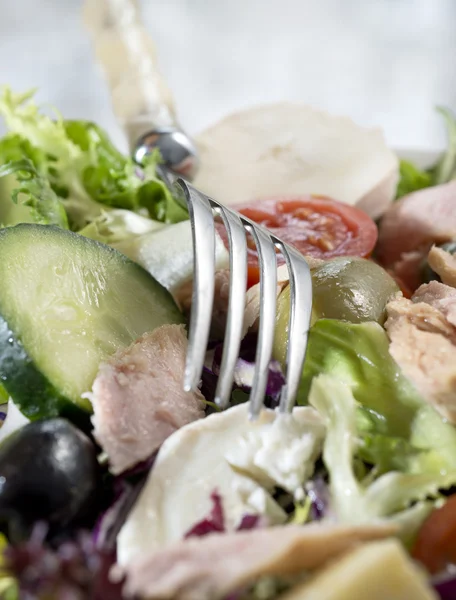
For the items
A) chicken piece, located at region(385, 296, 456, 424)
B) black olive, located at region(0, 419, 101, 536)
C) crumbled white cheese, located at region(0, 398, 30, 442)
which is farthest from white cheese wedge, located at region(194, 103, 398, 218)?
black olive, located at region(0, 419, 101, 536)

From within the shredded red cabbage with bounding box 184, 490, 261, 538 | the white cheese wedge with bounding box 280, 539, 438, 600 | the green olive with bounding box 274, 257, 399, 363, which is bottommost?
the shredded red cabbage with bounding box 184, 490, 261, 538

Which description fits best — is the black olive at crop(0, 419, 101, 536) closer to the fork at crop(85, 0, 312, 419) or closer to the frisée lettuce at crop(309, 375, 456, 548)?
the fork at crop(85, 0, 312, 419)

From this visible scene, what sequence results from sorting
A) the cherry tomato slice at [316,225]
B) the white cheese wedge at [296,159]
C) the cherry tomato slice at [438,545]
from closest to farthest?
the cherry tomato slice at [438,545] → the cherry tomato slice at [316,225] → the white cheese wedge at [296,159]

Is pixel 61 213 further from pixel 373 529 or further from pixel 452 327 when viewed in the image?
pixel 373 529

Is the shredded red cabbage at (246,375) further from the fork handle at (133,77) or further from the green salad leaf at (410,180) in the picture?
the green salad leaf at (410,180)

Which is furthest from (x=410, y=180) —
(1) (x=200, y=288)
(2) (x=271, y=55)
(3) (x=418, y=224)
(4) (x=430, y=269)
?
(2) (x=271, y=55)

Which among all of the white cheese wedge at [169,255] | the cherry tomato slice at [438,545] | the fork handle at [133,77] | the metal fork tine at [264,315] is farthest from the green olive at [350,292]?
the fork handle at [133,77]
